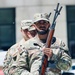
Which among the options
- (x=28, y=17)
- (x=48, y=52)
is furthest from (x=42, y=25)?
(x=28, y=17)

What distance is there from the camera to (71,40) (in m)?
14.2

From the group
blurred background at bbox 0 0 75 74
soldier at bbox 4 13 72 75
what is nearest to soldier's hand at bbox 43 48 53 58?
soldier at bbox 4 13 72 75

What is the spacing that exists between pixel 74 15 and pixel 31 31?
7.56 metres

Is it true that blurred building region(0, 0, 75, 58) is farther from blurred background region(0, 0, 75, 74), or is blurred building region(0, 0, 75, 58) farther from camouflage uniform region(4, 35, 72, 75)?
camouflage uniform region(4, 35, 72, 75)

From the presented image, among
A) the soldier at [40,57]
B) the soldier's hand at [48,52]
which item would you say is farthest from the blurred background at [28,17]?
the soldier's hand at [48,52]

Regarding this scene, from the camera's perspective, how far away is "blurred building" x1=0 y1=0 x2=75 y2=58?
13.9 metres

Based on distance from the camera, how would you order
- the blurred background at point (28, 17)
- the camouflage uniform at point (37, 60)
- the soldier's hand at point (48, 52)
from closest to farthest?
the soldier's hand at point (48, 52) → the camouflage uniform at point (37, 60) → the blurred background at point (28, 17)

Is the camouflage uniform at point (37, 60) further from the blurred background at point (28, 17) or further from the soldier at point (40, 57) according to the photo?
the blurred background at point (28, 17)

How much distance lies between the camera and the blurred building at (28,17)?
45.5 ft

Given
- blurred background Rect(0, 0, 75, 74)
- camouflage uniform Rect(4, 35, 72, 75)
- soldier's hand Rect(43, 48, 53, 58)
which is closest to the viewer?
soldier's hand Rect(43, 48, 53, 58)

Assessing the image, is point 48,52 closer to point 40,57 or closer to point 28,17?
point 40,57

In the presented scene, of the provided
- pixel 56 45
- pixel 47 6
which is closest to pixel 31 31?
pixel 56 45

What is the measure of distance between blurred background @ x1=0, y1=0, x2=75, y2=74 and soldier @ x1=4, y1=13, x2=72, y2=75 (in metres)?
8.97

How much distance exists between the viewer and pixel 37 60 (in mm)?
4742
